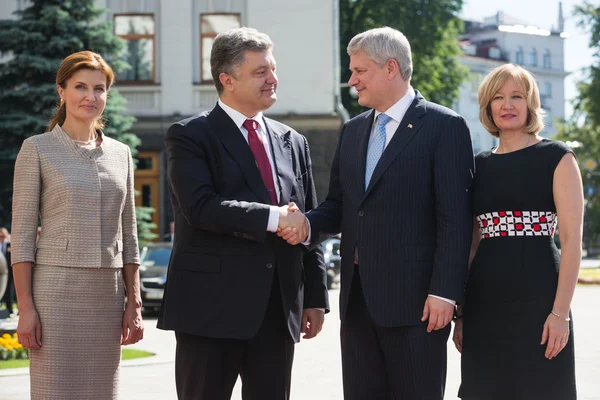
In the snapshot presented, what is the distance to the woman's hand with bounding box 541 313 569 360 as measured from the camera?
4.93 metres

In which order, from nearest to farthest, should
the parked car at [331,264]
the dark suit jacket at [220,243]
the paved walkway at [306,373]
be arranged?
the dark suit jacket at [220,243] → the paved walkway at [306,373] → the parked car at [331,264]

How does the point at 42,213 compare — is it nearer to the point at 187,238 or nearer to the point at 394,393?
the point at 187,238

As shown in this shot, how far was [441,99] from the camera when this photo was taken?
134 ft

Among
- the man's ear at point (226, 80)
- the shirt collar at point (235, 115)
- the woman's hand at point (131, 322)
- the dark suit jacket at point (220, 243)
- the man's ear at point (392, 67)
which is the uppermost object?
the man's ear at point (392, 67)

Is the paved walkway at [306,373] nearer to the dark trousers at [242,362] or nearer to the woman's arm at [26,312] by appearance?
the dark trousers at [242,362]

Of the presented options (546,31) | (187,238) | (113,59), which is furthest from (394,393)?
(546,31)

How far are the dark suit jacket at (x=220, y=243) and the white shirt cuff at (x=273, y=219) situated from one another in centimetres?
3

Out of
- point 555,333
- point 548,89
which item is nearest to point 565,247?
point 555,333

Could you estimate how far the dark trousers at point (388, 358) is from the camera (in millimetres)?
4848

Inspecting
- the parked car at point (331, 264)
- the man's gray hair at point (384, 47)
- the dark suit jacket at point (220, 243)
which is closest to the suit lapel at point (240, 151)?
the dark suit jacket at point (220, 243)

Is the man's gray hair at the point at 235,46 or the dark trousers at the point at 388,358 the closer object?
the dark trousers at the point at 388,358

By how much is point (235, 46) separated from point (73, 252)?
47.9 inches

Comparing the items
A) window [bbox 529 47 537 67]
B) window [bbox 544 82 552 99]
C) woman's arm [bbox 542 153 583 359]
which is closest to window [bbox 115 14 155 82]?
woman's arm [bbox 542 153 583 359]

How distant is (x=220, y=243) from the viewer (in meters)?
4.89
